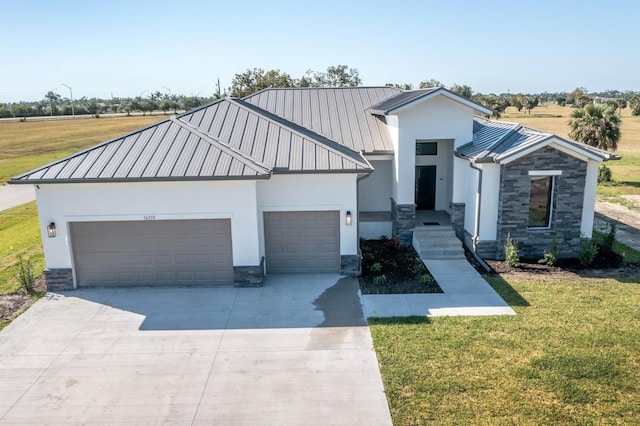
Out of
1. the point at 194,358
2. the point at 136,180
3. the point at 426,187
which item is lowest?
the point at 194,358

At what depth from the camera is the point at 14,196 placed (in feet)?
91.1

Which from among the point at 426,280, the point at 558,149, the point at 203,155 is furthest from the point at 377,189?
the point at 203,155

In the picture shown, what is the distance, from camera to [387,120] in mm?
18219

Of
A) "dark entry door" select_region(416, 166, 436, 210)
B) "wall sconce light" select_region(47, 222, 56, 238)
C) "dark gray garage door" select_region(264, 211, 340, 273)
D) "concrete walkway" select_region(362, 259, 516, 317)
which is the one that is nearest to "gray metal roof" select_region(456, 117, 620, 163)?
"dark entry door" select_region(416, 166, 436, 210)

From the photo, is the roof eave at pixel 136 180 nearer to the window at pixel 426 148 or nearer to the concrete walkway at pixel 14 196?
the window at pixel 426 148

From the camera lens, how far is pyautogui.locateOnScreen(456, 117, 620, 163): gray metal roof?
48.0 feet

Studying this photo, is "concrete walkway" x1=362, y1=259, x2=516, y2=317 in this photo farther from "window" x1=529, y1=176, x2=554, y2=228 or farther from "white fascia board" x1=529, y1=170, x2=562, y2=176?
"white fascia board" x1=529, y1=170, x2=562, y2=176

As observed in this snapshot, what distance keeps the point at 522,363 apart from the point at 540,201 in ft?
25.2

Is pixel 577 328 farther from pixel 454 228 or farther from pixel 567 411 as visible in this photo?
pixel 454 228

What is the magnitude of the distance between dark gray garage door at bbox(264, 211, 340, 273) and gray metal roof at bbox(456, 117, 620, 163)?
518cm

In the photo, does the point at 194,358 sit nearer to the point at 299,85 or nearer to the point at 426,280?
the point at 426,280

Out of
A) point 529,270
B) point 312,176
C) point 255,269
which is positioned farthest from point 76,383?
point 529,270

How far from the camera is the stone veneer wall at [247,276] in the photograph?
1348 centimetres

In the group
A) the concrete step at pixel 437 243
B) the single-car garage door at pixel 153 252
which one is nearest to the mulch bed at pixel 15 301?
the single-car garage door at pixel 153 252
